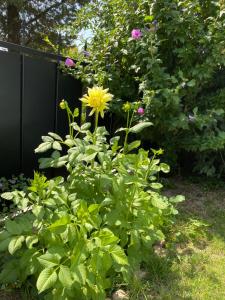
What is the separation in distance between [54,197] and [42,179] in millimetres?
119

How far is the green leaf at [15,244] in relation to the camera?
160 cm

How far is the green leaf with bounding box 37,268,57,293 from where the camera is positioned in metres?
1.42

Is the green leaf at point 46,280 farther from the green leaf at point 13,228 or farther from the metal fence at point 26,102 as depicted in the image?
the metal fence at point 26,102

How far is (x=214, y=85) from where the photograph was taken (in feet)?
12.5

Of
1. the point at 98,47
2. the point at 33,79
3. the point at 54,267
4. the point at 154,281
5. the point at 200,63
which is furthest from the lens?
the point at 98,47

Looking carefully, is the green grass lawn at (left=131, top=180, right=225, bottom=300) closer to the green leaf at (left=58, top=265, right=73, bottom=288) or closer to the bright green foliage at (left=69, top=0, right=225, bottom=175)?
the green leaf at (left=58, top=265, right=73, bottom=288)

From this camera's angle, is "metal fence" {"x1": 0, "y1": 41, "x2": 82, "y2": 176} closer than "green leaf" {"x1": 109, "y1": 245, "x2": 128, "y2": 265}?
No

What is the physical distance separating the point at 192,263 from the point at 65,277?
3.67 feet

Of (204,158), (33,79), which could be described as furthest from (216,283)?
(33,79)

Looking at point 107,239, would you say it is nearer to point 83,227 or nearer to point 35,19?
point 83,227

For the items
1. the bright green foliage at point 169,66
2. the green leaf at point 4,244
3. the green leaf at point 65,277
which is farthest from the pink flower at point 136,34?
the green leaf at point 65,277

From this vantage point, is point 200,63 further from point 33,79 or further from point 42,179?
point 42,179

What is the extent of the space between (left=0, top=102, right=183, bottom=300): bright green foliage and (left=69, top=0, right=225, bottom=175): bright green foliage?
4.03 ft

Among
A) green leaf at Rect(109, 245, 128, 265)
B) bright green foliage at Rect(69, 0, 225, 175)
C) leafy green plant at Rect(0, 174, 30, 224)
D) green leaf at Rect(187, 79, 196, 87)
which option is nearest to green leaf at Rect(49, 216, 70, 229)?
green leaf at Rect(109, 245, 128, 265)
